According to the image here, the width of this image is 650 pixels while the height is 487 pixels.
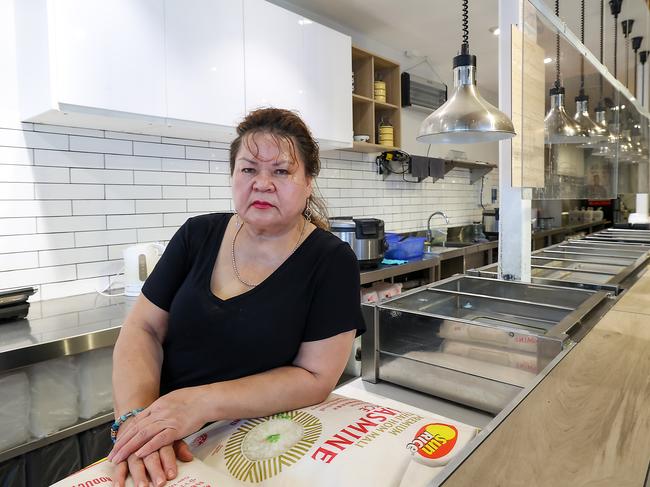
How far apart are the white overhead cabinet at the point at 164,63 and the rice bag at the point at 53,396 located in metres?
1.09

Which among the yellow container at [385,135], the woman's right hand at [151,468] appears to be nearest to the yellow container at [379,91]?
the yellow container at [385,135]

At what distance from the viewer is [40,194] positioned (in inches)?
88.5

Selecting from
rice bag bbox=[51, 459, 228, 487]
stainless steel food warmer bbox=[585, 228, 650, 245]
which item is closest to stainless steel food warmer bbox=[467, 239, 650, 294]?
stainless steel food warmer bbox=[585, 228, 650, 245]

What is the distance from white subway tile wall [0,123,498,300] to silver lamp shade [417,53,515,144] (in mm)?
1729

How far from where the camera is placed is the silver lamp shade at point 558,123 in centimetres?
249

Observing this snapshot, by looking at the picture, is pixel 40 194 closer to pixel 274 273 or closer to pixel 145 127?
pixel 145 127

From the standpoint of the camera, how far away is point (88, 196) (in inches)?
95.5

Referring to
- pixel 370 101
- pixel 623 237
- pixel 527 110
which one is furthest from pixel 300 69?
pixel 623 237

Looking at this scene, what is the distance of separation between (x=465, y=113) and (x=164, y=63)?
1595 mm

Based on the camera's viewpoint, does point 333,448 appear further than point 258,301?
No

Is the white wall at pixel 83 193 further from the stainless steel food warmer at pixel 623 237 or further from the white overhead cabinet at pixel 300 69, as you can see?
the stainless steel food warmer at pixel 623 237

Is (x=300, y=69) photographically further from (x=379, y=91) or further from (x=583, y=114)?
(x=583, y=114)

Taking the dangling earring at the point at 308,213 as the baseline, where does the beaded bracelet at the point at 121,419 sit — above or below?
below

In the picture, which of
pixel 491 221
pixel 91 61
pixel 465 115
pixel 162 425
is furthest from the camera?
pixel 491 221
